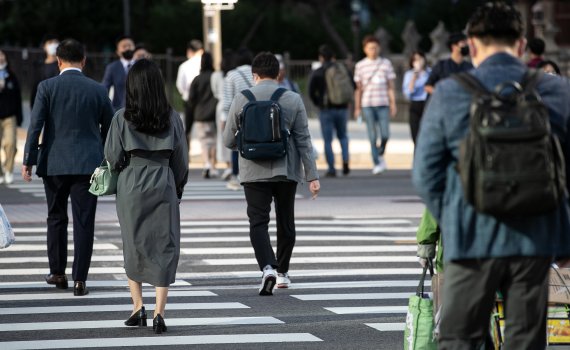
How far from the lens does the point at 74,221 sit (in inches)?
415

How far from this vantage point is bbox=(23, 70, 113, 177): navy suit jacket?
10492 millimetres

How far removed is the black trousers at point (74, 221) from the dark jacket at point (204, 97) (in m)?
9.24

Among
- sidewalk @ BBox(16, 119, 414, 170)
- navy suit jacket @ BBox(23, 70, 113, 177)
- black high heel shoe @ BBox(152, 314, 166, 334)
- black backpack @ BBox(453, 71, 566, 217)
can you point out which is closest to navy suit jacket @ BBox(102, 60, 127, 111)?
sidewalk @ BBox(16, 119, 414, 170)

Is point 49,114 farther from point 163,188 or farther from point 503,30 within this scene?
point 503,30

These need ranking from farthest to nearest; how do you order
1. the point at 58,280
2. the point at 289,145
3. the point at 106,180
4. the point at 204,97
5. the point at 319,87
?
1. the point at 319,87
2. the point at 204,97
3. the point at 58,280
4. the point at 289,145
5. the point at 106,180

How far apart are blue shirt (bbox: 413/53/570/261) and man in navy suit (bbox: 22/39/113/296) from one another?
5.30 metres

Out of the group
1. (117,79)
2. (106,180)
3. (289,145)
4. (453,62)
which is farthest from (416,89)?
(106,180)

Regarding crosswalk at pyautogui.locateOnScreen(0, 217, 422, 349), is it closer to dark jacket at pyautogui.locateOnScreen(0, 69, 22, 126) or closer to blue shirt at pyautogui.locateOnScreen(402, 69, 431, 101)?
dark jacket at pyautogui.locateOnScreen(0, 69, 22, 126)

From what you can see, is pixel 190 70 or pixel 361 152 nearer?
pixel 190 70

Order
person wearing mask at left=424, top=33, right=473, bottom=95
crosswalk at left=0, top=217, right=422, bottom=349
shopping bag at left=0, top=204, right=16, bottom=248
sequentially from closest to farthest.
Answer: crosswalk at left=0, top=217, right=422, bottom=349
shopping bag at left=0, top=204, right=16, bottom=248
person wearing mask at left=424, top=33, right=473, bottom=95

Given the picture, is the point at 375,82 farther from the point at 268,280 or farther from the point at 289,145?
the point at 268,280

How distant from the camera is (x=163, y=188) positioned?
346 inches

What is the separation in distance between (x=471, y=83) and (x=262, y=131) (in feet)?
16.5

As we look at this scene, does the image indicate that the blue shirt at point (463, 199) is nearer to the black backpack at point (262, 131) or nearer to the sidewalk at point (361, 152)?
the black backpack at point (262, 131)
